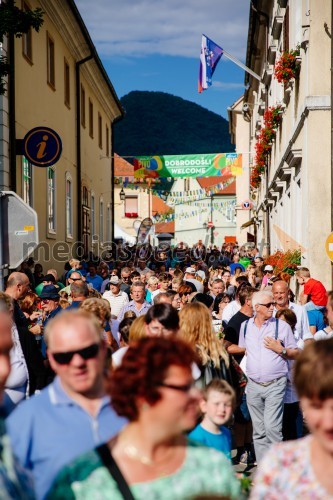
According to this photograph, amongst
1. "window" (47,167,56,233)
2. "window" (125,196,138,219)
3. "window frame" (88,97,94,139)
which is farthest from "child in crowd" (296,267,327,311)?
"window" (125,196,138,219)

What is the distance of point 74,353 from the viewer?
3.51 m

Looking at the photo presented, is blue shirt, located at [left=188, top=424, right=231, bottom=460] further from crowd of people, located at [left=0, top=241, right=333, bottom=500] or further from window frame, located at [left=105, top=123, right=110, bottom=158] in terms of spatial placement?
window frame, located at [left=105, top=123, right=110, bottom=158]

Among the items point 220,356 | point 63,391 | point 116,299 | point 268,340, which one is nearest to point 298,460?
point 63,391

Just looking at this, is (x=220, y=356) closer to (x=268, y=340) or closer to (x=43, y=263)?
(x=268, y=340)

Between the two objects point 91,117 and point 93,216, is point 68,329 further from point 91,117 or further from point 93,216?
point 93,216

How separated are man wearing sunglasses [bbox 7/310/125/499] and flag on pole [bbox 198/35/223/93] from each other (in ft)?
80.8

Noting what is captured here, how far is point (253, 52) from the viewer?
34.0 m

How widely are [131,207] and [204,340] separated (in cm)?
7942

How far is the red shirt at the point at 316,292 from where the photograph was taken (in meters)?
11.7

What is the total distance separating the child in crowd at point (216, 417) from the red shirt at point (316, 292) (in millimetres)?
6544

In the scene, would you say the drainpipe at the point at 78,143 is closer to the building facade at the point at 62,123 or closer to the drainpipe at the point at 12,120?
the building facade at the point at 62,123

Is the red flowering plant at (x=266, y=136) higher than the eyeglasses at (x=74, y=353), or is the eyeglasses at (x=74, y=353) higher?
the red flowering plant at (x=266, y=136)

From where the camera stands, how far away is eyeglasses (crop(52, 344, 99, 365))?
3506mm

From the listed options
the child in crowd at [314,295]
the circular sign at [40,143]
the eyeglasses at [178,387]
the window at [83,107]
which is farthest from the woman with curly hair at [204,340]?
the window at [83,107]
